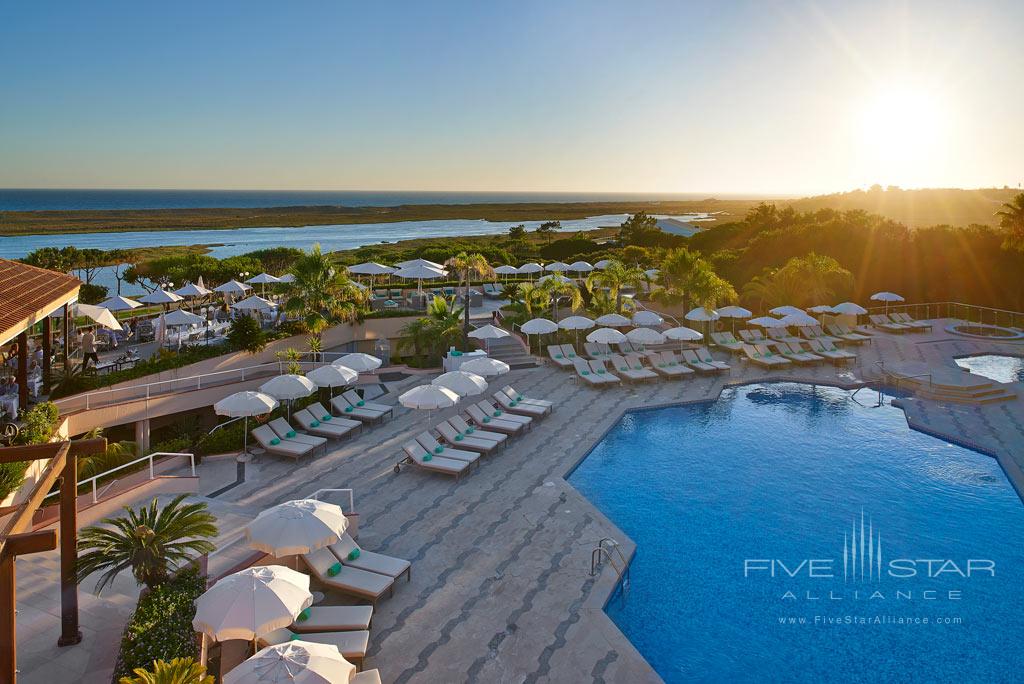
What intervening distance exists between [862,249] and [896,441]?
87.5 ft

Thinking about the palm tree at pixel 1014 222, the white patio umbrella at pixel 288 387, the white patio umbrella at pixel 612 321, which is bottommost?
the white patio umbrella at pixel 288 387

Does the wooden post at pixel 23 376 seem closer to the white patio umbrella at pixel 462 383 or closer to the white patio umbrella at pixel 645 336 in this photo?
the white patio umbrella at pixel 462 383

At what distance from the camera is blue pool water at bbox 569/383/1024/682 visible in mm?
7816

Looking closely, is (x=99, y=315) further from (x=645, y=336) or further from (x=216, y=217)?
(x=216, y=217)

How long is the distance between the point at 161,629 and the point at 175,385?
999cm

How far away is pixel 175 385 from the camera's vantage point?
50.2ft

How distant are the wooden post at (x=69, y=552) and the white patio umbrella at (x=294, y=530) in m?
1.84

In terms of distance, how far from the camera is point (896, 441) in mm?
14906

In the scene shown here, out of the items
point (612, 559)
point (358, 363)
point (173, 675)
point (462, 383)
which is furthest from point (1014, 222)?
point (173, 675)

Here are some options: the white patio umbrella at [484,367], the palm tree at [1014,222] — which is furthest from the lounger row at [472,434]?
the palm tree at [1014,222]

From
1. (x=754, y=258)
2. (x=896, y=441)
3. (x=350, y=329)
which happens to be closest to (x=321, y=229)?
(x=754, y=258)

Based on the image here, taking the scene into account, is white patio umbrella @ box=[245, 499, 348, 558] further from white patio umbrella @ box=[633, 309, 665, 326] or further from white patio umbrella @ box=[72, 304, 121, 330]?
white patio umbrella @ box=[633, 309, 665, 326]

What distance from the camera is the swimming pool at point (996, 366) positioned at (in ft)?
65.8

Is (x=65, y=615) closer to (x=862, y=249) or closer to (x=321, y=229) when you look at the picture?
(x=862, y=249)
